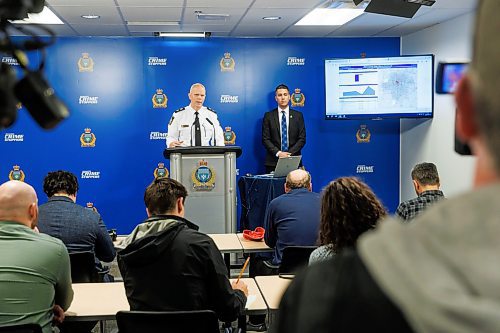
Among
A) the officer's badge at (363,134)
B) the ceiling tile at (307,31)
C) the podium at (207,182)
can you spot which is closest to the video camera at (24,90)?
the podium at (207,182)

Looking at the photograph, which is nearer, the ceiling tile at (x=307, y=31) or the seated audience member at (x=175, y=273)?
the seated audience member at (x=175, y=273)

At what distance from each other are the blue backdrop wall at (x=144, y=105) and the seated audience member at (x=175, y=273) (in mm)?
5691

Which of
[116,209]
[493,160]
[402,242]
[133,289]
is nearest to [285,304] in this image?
[402,242]

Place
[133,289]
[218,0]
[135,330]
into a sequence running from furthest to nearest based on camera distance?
[218,0] → [133,289] → [135,330]

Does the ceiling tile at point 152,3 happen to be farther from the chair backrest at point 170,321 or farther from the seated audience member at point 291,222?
the chair backrest at point 170,321

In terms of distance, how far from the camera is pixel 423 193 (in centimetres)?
413

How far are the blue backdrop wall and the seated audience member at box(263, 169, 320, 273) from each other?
421 centimetres

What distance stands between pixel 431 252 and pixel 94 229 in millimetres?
3647

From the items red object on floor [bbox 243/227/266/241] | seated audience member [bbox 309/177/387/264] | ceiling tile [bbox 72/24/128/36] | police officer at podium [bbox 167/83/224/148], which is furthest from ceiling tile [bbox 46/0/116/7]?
seated audience member [bbox 309/177/387/264]

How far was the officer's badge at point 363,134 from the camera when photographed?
859 cm

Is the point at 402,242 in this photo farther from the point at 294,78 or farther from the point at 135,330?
the point at 294,78

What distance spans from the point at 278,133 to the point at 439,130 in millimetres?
2149

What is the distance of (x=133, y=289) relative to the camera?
266 cm

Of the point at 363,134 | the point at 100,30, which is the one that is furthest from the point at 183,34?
the point at 363,134
